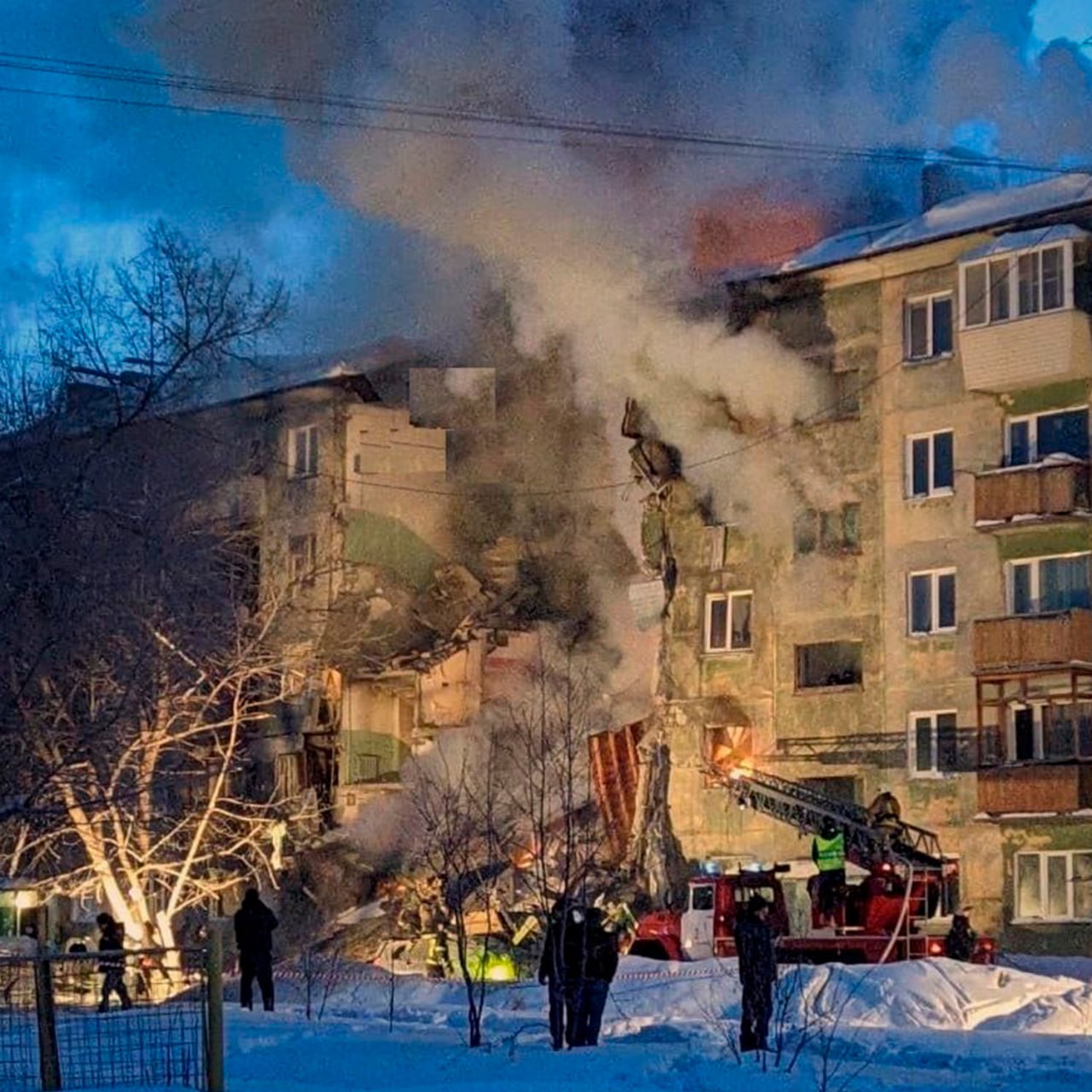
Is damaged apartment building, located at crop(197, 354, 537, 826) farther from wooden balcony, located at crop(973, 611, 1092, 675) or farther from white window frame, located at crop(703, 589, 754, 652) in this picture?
wooden balcony, located at crop(973, 611, 1092, 675)

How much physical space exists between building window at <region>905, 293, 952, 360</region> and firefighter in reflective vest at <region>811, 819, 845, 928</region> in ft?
51.1

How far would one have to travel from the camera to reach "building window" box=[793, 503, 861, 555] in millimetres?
47719

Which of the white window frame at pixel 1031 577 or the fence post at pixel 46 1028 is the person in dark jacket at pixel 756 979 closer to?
the fence post at pixel 46 1028

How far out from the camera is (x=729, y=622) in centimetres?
4981

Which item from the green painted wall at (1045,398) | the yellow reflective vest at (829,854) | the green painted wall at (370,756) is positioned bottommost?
the yellow reflective vest at (829,854)

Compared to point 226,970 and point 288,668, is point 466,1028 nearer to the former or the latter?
point 288,668

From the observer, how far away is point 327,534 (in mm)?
58844

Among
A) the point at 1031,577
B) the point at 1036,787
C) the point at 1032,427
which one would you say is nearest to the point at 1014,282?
the point at 1032,427

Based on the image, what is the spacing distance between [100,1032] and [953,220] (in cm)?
3368

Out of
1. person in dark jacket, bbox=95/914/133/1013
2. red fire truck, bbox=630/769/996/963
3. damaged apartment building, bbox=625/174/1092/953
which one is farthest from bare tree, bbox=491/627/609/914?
person in dark jacket, bbox=95/914/133/1013

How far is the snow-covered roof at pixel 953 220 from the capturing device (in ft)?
148

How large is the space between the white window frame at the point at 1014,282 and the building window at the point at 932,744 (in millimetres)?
7700

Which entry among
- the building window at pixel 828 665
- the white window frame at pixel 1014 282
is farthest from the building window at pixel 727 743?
the white window frame at pixel 1014 282

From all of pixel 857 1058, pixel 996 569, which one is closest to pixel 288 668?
pixel 996 569
